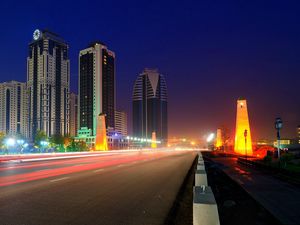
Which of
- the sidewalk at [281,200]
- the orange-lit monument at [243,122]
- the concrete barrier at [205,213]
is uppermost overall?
the orange-lit monument at [243,122]

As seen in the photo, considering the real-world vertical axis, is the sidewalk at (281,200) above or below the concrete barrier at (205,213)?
below

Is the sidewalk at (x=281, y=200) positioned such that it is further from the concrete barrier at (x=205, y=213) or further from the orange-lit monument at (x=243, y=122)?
the orange-lit monument at (x=243, y=122)

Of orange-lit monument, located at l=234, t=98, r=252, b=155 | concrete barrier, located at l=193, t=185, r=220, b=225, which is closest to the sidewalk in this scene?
concrete barrier, located at l=193, t=185, r=220, b=225

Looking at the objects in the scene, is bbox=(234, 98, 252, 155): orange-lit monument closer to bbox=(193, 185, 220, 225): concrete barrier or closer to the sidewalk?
the sidewalk

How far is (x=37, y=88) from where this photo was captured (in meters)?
198

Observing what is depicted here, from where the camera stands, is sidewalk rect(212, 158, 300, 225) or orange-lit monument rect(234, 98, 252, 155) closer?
sidewalk rect(212, 158, 300, 225)

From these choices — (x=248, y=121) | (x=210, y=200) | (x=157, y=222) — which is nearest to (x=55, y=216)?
(x=157, y=222)

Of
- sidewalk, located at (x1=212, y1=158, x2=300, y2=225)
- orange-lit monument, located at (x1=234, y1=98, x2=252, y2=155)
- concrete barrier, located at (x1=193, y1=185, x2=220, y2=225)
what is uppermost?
orange-lit monument, located at (x1=234, y1=98, x2=252, y2=155)

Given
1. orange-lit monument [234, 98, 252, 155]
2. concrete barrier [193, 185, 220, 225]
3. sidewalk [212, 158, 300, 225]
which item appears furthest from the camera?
orange-lit monument [234, 98, 252, 155]

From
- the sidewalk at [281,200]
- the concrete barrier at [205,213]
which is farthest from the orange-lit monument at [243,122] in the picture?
the concrete barrier at [205,213]

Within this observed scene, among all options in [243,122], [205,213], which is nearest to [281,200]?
[205,213]

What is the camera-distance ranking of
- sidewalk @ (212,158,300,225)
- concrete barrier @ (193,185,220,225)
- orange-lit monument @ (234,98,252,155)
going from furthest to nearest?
orange-lit monument @ (234,98,252,155) → sidewalk @ (212,158,300,225) → concrete barrier @ (193,185,220,225)

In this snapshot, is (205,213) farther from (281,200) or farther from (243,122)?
(243,122)

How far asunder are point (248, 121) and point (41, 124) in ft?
550
